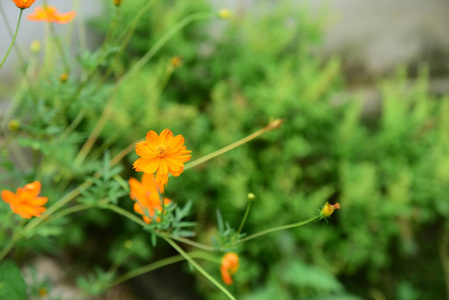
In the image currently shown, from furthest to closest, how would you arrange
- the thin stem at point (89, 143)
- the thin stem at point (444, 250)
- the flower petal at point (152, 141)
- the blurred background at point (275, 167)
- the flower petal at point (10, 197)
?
the thin stem at point (444, 250)
the blurred background at point (275, 167)
the thin stem at point (89, 143)
the flower petal at point (10, 197)
the flower petal at point (152, 141)

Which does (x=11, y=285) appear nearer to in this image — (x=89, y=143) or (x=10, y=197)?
(x=10, y=197)

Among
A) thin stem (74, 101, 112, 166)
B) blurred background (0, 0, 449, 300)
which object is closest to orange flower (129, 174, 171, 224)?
thin stem (74, 101, 112, 166)

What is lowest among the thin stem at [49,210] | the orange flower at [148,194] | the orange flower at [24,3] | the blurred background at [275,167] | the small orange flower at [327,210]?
the blurred background at [275,167]

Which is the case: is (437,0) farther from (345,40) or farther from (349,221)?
(349,221)

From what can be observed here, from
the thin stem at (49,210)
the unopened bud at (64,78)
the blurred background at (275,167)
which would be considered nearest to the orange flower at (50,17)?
the unopened bud at (64,78)

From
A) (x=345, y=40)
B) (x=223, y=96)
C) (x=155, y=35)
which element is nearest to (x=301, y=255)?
(x=223, y=96)

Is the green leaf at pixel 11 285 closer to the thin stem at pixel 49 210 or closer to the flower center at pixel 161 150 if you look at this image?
the thin stem at pixel 49 210
